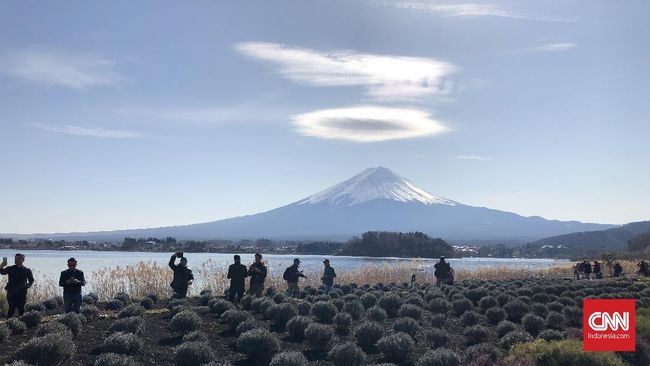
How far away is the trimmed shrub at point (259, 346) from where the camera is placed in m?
9.89

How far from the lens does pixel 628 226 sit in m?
154

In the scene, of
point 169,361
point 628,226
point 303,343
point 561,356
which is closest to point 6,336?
point 169,361

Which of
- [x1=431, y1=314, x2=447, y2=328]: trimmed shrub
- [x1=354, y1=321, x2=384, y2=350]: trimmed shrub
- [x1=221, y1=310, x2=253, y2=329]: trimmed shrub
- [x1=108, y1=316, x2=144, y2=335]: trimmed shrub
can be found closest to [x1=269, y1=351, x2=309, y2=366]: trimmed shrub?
[x1=354, y1=321, x2=384, y2=350]: trimmed shrub

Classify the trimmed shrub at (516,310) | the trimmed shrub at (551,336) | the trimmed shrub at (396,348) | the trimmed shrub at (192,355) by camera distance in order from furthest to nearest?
the trimmed shrub at (516,310), the trimmed shrub at (551,336), the trimmed shrub at (396,348), the trimmed shrub at (192,355)

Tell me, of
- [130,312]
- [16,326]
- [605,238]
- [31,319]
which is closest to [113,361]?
[16,326]

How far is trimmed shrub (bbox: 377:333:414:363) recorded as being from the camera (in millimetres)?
10211

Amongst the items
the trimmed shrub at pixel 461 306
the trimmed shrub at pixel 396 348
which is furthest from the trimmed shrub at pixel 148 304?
the trimmed shrub at pixel 396 348

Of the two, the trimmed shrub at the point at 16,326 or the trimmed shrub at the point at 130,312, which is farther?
the trimmed shrub at the point at 130,312

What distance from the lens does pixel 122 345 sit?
30.9ft

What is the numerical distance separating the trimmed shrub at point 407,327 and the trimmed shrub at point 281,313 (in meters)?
2.28

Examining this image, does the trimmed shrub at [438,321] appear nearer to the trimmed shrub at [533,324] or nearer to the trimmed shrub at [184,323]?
the trimmed shrub at [533,324]

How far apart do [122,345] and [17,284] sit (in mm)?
5539

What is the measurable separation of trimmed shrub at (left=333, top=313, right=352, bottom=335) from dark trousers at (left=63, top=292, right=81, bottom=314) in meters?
5.47

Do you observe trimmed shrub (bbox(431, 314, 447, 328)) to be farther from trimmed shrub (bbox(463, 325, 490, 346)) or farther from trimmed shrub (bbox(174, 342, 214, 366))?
trimmed shrub (bbox(174, 342, 214, 366))
